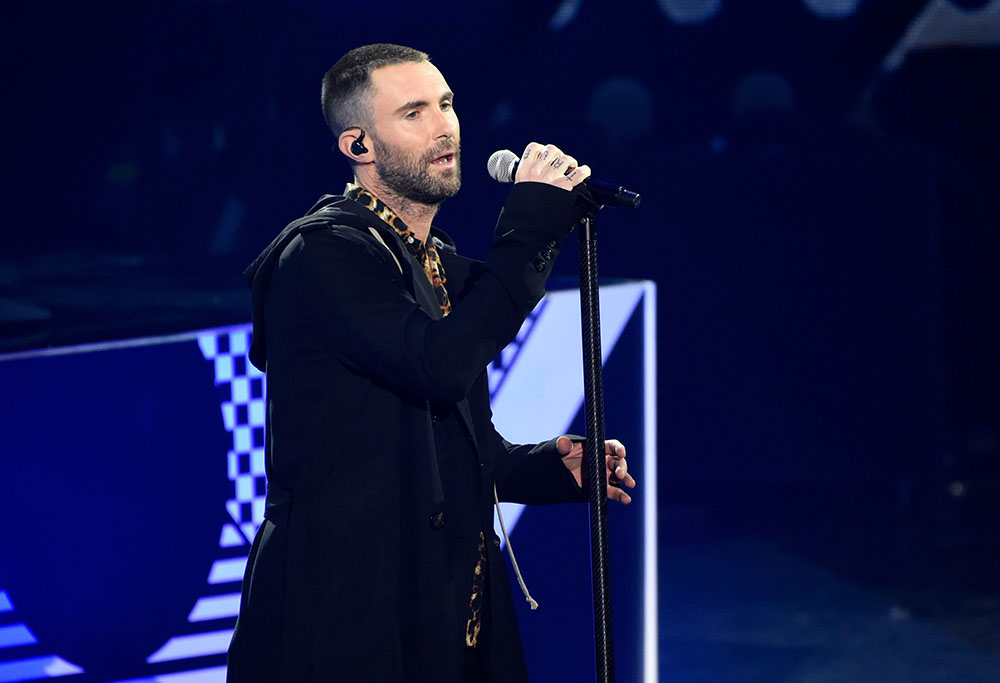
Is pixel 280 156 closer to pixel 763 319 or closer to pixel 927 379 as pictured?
pixel 763 319

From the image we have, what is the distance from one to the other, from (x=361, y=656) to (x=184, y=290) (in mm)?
1723

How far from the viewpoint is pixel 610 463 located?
5.25ft

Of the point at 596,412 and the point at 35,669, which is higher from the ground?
the point at 596,412

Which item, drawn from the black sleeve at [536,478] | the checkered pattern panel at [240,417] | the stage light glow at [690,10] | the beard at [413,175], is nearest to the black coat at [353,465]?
the beard at [413,175]

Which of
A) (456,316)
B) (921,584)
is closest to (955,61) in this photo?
(921,584)

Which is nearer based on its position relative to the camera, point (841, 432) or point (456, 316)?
point (456, 316)

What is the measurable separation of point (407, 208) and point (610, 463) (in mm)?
487

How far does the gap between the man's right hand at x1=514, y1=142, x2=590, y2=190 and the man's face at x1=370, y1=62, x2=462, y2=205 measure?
0.17 m

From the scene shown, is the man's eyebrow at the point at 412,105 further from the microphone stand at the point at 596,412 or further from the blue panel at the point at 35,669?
the blue panel at the point at 35,669

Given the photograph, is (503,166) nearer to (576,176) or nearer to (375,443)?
(576,176)

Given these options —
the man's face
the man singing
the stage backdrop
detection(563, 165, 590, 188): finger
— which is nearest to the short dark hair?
the man's face

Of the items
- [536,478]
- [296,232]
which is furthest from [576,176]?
[536,478]

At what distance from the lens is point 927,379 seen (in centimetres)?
511

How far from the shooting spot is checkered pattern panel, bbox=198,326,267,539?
233cm
